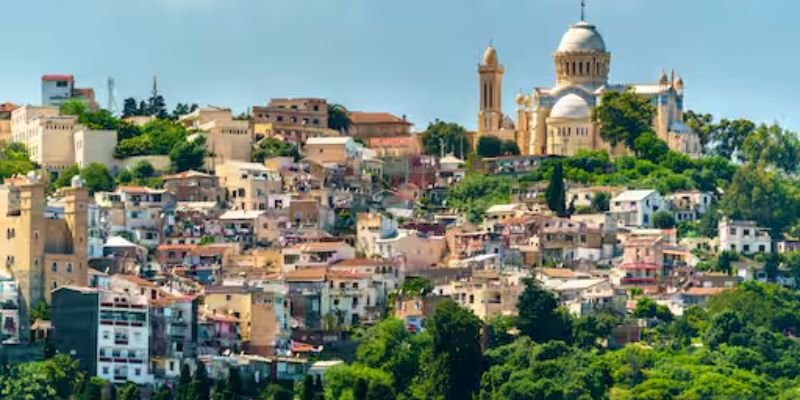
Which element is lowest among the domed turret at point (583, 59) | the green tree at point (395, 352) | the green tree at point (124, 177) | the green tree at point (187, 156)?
the green tree at point (395, 352)

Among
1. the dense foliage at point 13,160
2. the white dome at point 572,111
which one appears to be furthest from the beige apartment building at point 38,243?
the white dome at point 572,111

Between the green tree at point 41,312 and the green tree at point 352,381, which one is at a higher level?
the green tree at point 41,312

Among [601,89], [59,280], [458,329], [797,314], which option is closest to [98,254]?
[59,280]

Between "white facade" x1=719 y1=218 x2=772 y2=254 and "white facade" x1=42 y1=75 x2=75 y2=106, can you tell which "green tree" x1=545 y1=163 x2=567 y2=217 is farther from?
"white facade" x1=42 y1=75 x2=75 y2=106

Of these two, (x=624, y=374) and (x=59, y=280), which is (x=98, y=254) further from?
(x=624, y=374)

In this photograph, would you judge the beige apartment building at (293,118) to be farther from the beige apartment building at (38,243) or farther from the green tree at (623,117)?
the beige apartment building at (38,243)

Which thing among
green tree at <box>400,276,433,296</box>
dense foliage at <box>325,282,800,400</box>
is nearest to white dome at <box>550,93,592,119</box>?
green tree at <box>400,276,433,296</box>

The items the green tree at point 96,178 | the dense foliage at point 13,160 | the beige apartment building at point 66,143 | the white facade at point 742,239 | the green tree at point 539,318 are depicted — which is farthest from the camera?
the beige apartment building at point 66,143

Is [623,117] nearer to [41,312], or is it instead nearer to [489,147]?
[489,147]
